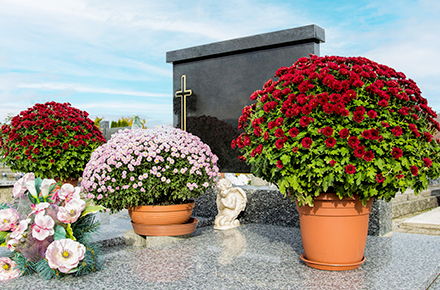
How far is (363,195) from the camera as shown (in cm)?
265

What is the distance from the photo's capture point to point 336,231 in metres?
2.70

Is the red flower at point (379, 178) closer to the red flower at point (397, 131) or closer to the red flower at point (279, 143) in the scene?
the red flower at point (397, 131)

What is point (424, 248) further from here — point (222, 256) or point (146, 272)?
point (146, 272)

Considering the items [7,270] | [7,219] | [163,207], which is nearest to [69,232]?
[7,219]

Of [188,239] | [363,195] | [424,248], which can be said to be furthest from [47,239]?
[424,248]

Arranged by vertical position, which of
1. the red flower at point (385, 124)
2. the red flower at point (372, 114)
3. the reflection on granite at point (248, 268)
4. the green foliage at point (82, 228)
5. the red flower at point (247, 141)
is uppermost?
the red flower at point (372, 114)

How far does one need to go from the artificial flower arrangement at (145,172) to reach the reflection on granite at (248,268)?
517 millimetres

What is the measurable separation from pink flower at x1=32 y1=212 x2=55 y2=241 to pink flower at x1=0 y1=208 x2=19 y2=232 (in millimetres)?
197

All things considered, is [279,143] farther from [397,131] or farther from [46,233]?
[46,233]

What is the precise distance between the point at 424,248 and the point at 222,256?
187 cm

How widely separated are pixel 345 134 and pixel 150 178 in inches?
74.9

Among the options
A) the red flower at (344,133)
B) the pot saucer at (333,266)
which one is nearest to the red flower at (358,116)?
the red flower at (344,133)

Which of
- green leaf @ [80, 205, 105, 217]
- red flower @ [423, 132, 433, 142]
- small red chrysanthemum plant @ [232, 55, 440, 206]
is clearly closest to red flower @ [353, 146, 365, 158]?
small red chrysanthemum plant @ [232, 55, 440, 206]

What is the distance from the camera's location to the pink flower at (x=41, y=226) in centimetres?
247
